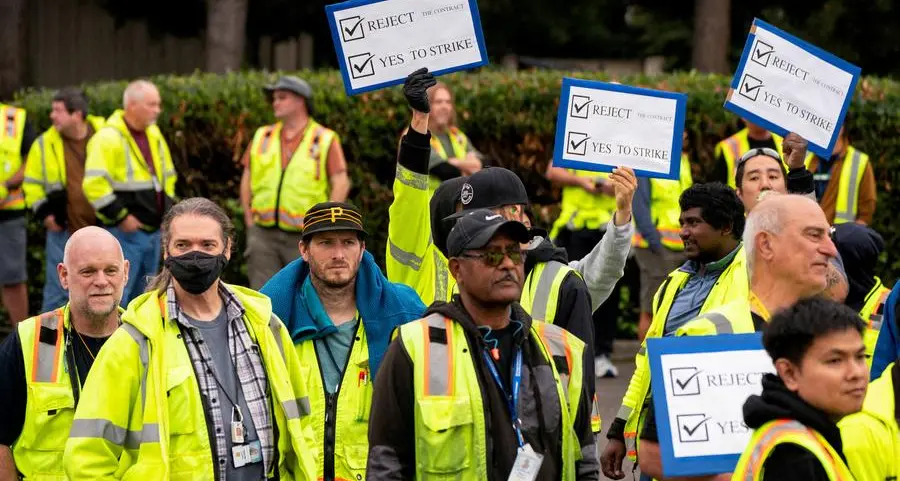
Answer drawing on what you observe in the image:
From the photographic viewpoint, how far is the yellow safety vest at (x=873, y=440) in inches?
170

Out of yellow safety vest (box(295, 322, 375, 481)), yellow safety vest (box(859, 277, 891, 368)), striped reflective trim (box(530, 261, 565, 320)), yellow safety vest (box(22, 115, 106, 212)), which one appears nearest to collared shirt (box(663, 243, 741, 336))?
striped reflective trim (box(530, 261, 565, 320))

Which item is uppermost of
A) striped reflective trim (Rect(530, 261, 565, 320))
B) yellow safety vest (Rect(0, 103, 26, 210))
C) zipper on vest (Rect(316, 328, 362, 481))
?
yellow safety vest (Rect(0, 103, 26, 210))

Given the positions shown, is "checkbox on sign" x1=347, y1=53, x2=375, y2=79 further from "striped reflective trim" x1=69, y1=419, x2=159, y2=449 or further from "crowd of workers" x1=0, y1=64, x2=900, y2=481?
"striped reflective trim" x1=69, y1=419, x2=159, y2=449

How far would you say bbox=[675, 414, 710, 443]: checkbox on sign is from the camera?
4.69 metres

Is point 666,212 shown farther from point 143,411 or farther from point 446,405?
point 446,405

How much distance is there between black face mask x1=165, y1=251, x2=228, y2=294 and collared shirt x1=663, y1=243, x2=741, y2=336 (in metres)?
1.73

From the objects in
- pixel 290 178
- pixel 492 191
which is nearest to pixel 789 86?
pixel 492 191

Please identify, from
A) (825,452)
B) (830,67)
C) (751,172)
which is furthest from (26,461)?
(830,67)

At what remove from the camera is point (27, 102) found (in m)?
13.3

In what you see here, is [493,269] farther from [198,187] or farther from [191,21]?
[191,21]

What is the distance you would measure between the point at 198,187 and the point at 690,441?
8735 mm

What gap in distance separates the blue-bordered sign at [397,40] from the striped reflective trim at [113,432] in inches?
106

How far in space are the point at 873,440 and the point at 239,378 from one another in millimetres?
2115

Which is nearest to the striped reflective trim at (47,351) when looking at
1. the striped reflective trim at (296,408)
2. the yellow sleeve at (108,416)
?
the yellow sleeve at (108,416)
